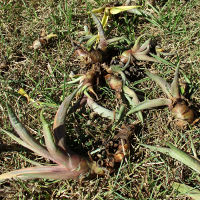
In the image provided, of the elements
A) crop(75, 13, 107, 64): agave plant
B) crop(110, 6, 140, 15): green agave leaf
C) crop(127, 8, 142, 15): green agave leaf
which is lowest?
→ crop(75, 13, 107, 64): agave plant

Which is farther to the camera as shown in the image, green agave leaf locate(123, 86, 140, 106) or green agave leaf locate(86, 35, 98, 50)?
green agave leaf locate(86, 35, 98, 50)

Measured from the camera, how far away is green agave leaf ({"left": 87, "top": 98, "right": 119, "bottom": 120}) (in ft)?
7.28

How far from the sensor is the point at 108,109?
228 cm

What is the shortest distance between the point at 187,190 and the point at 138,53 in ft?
3.83

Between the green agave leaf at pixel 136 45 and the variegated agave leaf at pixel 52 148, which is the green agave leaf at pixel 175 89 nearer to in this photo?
the green agave leaf at pixel 136 45

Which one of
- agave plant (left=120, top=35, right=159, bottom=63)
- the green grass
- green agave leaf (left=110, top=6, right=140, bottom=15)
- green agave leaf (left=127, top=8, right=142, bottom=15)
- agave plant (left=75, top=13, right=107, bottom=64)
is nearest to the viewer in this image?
the green grass

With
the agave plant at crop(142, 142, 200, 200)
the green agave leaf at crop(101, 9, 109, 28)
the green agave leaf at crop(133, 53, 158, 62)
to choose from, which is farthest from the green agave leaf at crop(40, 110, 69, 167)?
the green agave leaf at crop(101, 9, 109, 28)

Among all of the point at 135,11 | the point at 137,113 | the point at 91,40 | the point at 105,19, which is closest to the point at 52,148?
the point at 137,113

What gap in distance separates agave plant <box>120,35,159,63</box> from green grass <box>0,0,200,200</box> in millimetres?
104

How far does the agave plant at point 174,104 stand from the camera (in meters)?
2.09

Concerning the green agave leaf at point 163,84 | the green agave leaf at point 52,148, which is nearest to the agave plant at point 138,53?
the green agave leaf at point 163,84

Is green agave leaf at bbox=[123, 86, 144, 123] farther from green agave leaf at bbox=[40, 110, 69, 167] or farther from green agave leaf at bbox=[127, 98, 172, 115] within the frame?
green agave leaf at bbox=[40, 110, 69, 167]

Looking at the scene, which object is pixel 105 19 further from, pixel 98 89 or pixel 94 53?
pixel 98 89

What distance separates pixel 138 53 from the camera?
96.9 inches
